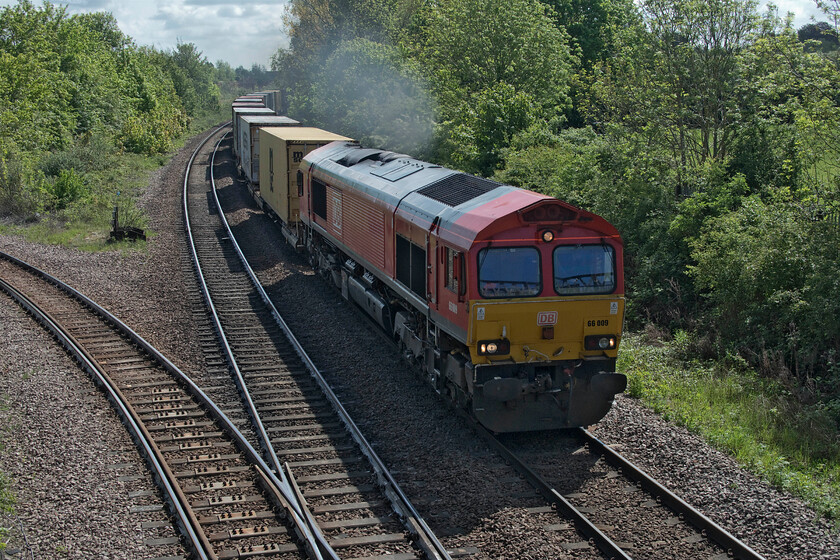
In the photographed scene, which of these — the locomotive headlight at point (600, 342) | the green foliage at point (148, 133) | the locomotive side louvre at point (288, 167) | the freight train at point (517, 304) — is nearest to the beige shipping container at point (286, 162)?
the locomotive side louvre at point (288, 167)

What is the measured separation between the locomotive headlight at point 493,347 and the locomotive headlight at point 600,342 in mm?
1136

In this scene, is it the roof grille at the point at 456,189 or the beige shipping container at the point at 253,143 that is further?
the beige shipping container at the point at 253,143

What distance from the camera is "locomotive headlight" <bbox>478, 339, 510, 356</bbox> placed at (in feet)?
32.1

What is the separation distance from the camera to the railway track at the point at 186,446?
8.12 m

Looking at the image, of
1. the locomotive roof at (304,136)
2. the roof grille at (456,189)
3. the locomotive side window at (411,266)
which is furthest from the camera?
the locomotive roof at (304,136)

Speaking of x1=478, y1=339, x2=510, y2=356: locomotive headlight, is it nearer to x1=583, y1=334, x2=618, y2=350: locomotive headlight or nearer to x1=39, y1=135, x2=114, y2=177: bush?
x1=583, y1=334, x2=618, y2=350: locomotive headlight

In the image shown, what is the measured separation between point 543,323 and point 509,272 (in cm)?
82

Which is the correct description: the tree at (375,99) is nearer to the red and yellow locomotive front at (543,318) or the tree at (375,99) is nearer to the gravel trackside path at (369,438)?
the gravel trackside path at (369,438)

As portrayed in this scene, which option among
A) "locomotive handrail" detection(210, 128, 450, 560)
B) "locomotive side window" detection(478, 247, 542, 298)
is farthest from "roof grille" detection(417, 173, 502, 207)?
"locomotive handrail" detection(210, 128, 450, 560)

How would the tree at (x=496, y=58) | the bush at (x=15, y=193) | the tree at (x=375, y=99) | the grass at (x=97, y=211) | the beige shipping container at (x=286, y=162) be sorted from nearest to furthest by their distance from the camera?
the beige shipping container at (x=286, y=162) → the grass at (x=97, y=211) → the bush at (x=15, y=193) → the tree at (x=496, y=58) → the tree at (x=375, y=99)

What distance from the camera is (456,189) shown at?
11.9 m

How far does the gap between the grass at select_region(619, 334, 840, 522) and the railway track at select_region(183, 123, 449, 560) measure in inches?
175

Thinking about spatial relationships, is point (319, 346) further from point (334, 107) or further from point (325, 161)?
point (334, 107)

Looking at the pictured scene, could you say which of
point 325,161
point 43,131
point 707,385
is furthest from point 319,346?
point 43,131
